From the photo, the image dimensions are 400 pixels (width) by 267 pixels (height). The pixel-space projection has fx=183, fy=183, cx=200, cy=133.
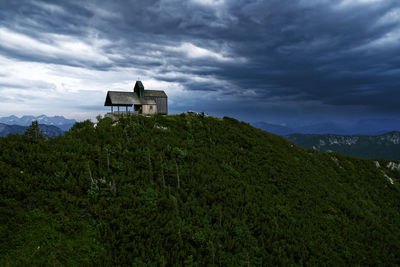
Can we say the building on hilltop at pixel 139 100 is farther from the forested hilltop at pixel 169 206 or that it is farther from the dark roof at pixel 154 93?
the forested hilltop at pixel 169 206

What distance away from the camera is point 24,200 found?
29.6ft

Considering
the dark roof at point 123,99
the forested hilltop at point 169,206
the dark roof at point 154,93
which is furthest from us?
the dark roof at point 154,93

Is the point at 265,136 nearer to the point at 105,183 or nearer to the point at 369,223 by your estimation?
the point at 369,223

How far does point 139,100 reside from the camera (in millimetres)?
39156

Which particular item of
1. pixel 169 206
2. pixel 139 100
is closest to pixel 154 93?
pixel 139 100

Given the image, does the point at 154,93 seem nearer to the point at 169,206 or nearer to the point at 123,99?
the point at 123,99

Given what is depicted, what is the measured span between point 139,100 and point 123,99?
3346mm

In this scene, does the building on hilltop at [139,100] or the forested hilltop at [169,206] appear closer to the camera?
the forested hilltop at [169,206]

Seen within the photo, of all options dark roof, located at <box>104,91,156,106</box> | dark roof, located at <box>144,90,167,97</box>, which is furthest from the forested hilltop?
dark roof, located at <box>144,90,167,97</box>

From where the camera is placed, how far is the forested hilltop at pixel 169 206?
850cm

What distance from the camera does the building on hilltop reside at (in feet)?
118

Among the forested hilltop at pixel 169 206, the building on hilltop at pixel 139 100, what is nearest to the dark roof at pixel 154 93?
the building on hilltop at pixel 139 100

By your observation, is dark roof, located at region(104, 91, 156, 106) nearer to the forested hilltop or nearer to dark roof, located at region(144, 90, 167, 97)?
dark roof, located at region(144, 90, 167, 97)

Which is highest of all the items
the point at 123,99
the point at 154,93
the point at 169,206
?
the point at 154,93
